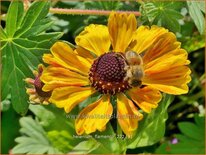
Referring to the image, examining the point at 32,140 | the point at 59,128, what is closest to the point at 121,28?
the point at 59,128

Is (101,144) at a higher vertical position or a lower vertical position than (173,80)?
lower

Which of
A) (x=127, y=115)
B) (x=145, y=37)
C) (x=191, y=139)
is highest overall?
(x=145, y=37)

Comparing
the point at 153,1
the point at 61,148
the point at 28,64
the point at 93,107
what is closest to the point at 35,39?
the point at 28,64

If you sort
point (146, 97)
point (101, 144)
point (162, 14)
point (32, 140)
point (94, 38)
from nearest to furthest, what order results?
point (146, 97) → point (94, 38) → point (162, 14) → point (101, 144) → point (32, 140)

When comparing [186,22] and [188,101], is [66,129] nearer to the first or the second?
[188,101]

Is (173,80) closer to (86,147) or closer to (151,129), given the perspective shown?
(151,129)

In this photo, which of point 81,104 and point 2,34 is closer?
point 2,34
